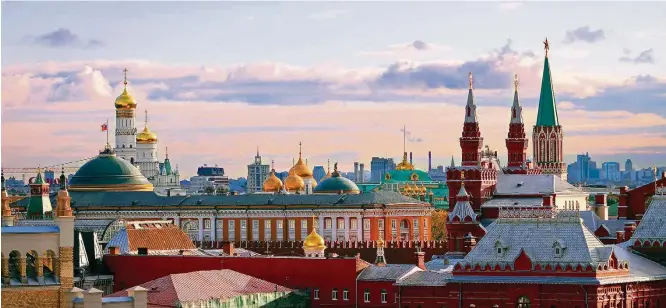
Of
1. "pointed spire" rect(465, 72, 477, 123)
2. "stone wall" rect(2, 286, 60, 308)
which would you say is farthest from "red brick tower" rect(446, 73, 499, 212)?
"stone wall" rect(2, 286, 60, 308)

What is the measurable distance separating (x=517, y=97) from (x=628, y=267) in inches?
1960

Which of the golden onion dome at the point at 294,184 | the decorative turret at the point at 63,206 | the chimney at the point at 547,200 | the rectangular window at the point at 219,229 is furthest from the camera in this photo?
the golden onion dome at the point at 294,184

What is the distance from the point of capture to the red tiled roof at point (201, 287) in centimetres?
8950

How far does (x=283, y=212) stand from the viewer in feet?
497

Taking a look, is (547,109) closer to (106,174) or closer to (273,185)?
(273,185)

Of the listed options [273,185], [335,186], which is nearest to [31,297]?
[335,186]

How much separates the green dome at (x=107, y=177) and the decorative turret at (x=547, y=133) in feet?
99.0

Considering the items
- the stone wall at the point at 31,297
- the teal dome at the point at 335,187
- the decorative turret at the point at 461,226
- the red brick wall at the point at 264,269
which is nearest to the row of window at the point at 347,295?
the red brick wall at the point at 264,269

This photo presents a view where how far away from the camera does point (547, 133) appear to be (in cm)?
16638

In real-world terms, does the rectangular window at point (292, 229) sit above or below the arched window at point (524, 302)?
above

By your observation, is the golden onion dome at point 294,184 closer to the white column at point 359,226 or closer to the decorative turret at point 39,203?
the white column at point 359,226

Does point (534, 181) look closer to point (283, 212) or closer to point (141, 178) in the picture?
point (283, 212)

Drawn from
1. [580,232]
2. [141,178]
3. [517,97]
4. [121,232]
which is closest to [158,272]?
[121,232]

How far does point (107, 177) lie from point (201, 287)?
70908 mm
